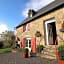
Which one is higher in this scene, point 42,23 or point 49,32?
point 42,23

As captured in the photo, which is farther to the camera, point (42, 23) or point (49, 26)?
point (42, 23)

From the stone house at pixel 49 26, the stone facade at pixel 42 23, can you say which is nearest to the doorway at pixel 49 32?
the stone house at pixel 49 26

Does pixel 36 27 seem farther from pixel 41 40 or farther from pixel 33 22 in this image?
pixel 41 40

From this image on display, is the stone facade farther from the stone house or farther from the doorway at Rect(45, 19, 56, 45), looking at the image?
the doorway at Rect(45, 19, 56, 45)

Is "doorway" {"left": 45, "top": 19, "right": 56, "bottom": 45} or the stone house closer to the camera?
the stone house

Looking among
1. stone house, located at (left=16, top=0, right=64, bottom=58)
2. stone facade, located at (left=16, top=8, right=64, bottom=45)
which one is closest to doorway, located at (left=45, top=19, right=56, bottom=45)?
stone house, located at (left=16, top=0, right=64, bottom=58)

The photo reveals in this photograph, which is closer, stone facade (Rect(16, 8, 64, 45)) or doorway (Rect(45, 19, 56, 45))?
stone facade (Rect(16, 8, 64, 45))

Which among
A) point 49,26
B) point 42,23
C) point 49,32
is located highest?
point 42,23

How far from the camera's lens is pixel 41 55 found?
30.6 ft

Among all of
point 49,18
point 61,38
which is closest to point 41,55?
point 61,38

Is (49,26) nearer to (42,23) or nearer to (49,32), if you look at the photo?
(49,32)

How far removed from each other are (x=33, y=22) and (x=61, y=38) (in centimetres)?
571

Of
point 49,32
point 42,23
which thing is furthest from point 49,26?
point 42,23

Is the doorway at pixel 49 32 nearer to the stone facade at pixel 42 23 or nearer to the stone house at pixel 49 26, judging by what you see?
the stone house at pixel 49 26
